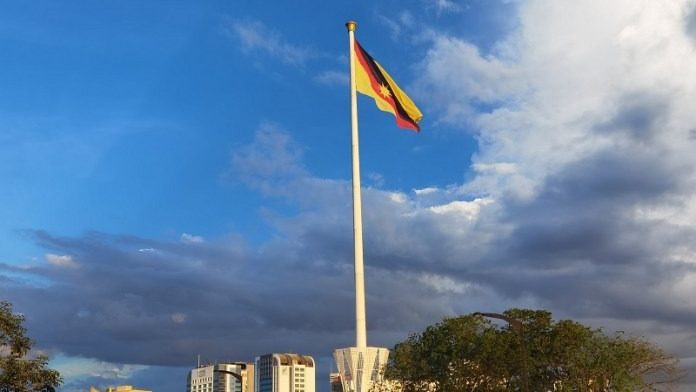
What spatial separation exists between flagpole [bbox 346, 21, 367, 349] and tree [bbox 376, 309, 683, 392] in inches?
A: 710

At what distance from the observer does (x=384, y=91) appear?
59719mm

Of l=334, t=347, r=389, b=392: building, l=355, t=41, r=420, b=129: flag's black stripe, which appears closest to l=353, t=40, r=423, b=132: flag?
l=355, t=41, r=420, b=129: flag's black stripe

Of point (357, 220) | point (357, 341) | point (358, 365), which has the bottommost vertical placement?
point (358, 365)

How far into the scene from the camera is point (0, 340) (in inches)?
2151

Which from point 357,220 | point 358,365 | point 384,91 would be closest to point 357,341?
point 358,365

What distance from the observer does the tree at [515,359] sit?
234 feet

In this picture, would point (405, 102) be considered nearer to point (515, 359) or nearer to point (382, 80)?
point (382, 80)

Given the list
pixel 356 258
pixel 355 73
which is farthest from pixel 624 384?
pixel 355 73

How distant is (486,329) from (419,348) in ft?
20.4

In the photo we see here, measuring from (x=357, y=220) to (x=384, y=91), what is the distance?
934cm

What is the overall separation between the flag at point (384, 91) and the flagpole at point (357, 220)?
669mm

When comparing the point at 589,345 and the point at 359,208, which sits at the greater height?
the point at 359,208

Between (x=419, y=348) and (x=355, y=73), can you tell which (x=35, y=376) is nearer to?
(x=355, y=73)

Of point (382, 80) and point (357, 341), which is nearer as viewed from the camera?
point (357, 341)
